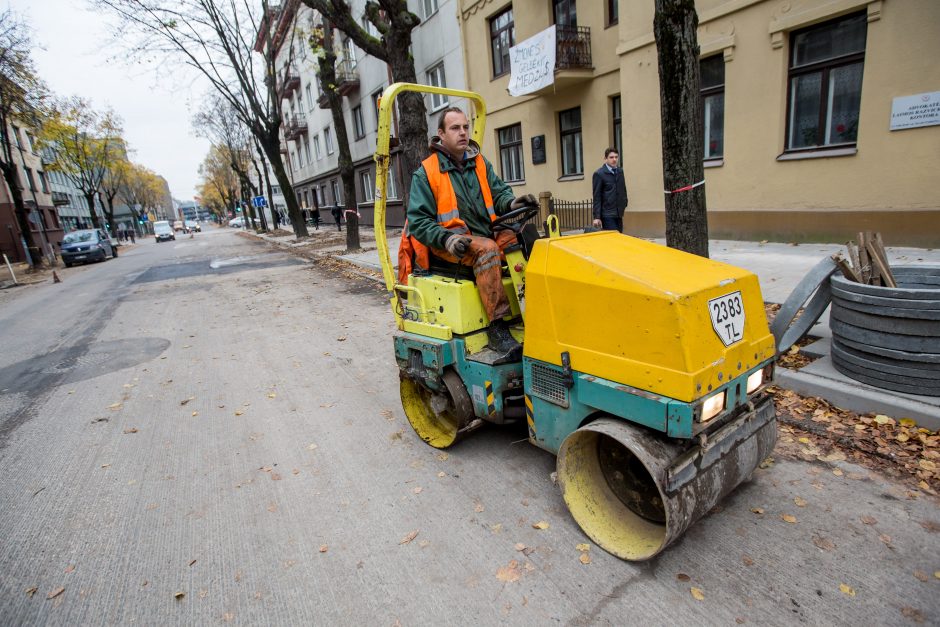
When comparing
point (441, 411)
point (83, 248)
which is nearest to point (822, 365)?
point (441, 411)

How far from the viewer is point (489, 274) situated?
2.99 m

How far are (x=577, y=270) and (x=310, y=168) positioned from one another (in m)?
40.6

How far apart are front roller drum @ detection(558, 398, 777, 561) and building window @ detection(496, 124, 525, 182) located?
1441 cm

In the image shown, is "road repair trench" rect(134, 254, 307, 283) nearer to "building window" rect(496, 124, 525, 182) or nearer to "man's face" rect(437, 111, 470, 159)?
"building window" rect(496, 124, 525, 182)

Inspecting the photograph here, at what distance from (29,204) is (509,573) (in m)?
43.1

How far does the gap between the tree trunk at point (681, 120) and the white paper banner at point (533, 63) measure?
A: 822 cm

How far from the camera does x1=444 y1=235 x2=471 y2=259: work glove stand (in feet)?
9.66

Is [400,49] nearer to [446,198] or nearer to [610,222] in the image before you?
[610,222]

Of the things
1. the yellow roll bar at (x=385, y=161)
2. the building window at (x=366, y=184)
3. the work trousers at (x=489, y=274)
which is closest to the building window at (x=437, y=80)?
the building window at (x=366, y=184)

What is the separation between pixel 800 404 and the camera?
361cm

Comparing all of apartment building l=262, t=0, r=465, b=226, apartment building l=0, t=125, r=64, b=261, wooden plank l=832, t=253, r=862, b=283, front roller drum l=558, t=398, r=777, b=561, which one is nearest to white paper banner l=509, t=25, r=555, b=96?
apartment building l=262, t=0, r=465, b=226

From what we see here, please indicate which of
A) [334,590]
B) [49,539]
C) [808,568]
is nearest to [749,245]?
[808,568]

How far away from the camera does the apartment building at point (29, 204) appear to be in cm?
2948

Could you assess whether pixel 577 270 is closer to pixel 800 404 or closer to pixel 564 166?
pixel 800 404
